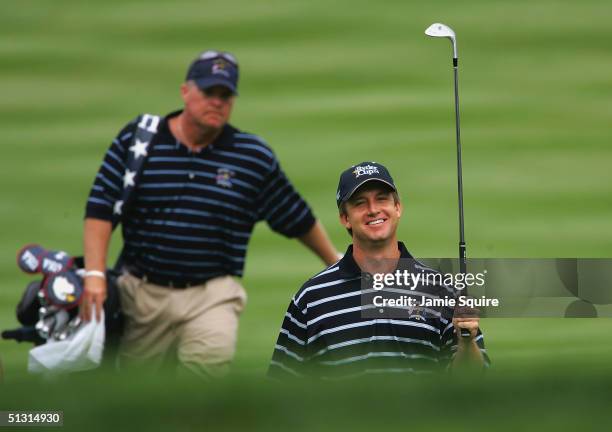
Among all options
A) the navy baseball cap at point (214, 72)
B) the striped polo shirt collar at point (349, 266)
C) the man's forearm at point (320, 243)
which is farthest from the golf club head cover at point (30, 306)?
the striped polo shirt collar at point (349, 266)

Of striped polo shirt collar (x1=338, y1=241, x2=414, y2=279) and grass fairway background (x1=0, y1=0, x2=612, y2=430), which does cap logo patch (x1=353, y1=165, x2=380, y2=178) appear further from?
grass fairway background (x1=0, y1=0, x2=612, y2=430)

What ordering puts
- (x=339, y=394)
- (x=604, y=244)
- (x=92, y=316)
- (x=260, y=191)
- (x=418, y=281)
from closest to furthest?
(x=339, y=394)
(x=418, y=281)
(x=92, y=316)
(x=260, y=191)
(x=604, y=244)

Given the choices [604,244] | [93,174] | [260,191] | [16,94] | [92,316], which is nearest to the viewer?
[92,316]

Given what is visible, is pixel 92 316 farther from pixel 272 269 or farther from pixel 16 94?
pixel 16 94

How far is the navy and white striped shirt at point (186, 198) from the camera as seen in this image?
445 cm

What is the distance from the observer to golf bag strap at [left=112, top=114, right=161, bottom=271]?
442 cm

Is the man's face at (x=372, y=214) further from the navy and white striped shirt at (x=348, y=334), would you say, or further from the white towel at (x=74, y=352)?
the white towel at (x=74, y=352)

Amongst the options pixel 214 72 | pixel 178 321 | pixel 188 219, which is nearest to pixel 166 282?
pixel 178 321

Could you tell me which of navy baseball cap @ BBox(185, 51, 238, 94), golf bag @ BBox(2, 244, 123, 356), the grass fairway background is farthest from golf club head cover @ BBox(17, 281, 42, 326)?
the grass fairway background

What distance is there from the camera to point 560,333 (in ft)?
21.2

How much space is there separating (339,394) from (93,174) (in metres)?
5.69

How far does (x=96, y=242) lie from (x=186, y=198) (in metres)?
0.33

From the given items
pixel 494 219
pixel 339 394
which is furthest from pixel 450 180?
pixel 339 394

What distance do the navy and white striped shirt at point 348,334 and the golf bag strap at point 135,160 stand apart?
1.27 metres
